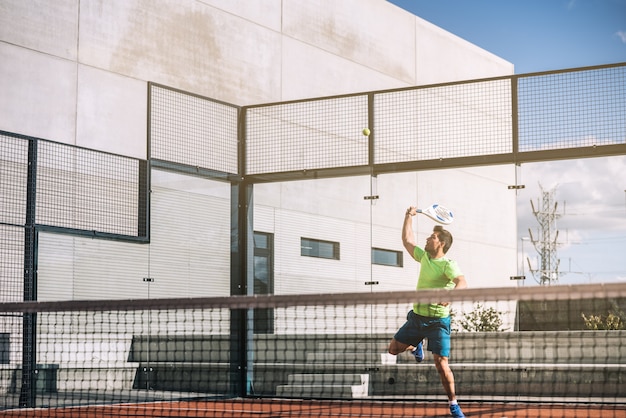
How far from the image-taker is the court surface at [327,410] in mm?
10344

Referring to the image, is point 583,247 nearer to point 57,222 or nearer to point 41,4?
point 57,222

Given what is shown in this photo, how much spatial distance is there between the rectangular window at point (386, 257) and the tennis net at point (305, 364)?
61 centimetres

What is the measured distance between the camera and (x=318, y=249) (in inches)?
539

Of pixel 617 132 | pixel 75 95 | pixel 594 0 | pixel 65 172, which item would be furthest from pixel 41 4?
pixel 594 0

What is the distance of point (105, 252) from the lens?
39.7 ft

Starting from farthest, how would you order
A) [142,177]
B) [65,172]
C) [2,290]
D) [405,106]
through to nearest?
[405,106] < [142,177] < [65,172] < [2,290]

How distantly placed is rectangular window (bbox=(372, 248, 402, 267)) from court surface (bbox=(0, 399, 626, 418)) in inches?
79.5

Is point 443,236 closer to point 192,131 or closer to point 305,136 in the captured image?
point 305,136

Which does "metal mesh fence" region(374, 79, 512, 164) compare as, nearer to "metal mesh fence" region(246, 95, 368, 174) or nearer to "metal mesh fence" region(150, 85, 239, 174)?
"metal mesh fence" region(246, 95, 368, 174)

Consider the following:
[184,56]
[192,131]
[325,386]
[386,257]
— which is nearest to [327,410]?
[325,386]

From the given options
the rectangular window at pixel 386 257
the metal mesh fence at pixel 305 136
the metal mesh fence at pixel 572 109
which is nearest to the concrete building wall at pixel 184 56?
the metal mesh fence at pixel 305 136

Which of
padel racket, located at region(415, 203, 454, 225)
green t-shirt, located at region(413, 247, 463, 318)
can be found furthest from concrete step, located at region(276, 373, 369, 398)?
green t-shirt, located at region(413, 247, 463, 318)

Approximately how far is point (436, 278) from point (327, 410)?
Result: 2.28 metres

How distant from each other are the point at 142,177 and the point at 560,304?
5702 millimetres
